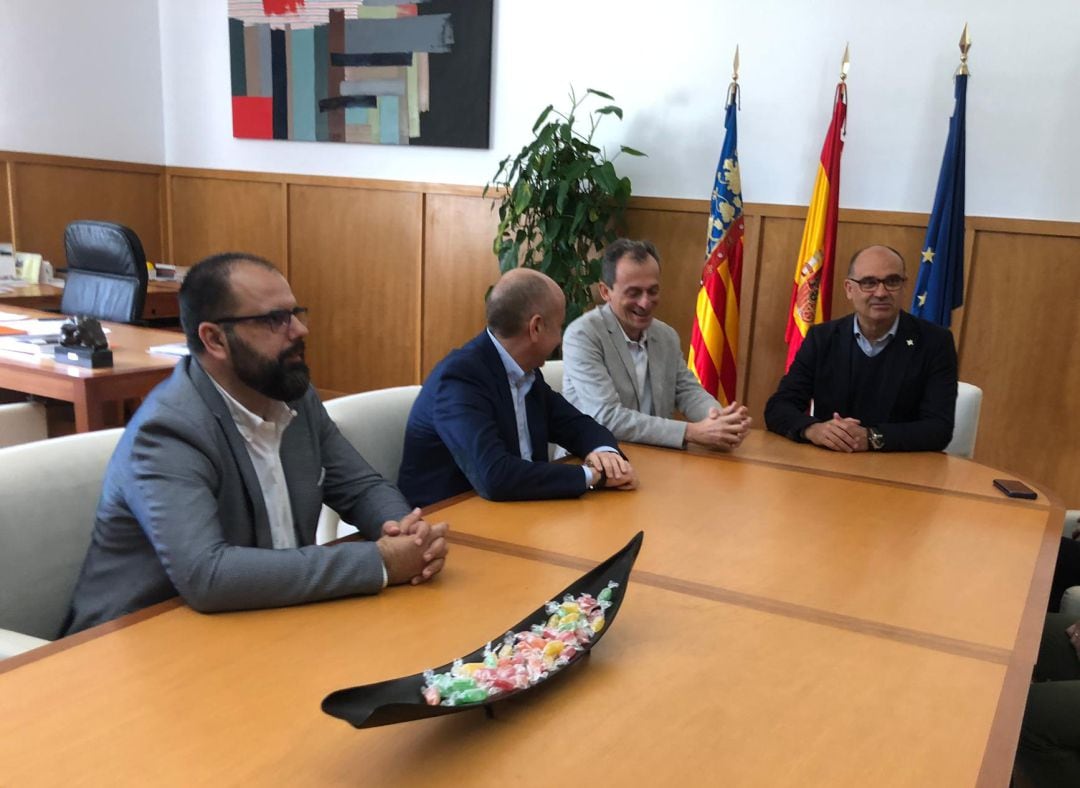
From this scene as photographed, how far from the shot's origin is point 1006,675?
127 cm

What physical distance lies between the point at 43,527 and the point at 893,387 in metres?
2.40

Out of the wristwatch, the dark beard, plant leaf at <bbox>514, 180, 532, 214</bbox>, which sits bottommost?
the wristwatch

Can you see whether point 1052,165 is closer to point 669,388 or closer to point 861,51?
point 861,51

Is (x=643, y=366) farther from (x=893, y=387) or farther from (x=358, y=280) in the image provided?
(x=358, y=280)

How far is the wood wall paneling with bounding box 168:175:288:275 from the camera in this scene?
5.77 meters

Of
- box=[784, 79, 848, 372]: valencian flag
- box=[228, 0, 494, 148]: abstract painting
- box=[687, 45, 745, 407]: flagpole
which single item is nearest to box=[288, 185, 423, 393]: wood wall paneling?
box=[228, 0, 494, 148]: abstract painting

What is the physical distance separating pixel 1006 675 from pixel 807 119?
11.1 ft

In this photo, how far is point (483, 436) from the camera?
198 cm

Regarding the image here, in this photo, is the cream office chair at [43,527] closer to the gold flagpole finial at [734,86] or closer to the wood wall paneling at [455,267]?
the gold flagpole finial at [734,86]

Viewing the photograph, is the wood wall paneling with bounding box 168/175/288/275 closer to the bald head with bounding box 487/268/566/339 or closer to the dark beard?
the bald head with bounding box 487/268/566/339

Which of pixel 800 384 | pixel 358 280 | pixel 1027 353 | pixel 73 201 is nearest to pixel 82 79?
pixel 73 201

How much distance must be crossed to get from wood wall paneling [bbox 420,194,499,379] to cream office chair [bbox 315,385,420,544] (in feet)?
9.23

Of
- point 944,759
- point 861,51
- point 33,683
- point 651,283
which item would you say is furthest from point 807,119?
point 33,683

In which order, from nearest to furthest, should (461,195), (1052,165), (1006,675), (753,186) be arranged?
(1006,675)
(1052,165)
(753,186)
(461,195)
